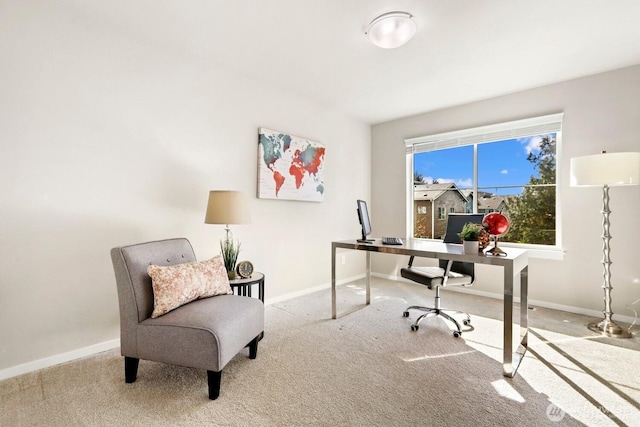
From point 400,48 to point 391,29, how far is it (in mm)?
400

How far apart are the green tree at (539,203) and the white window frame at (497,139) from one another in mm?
64

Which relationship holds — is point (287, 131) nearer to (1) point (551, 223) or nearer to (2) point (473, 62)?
(2) point (473, 62)

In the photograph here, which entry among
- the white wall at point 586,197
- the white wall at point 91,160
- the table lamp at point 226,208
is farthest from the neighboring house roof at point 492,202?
the table lamp at point 226,208

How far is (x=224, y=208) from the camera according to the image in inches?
92.9

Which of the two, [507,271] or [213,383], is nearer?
[213,383]

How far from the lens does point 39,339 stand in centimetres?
190

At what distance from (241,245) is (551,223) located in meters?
3.36

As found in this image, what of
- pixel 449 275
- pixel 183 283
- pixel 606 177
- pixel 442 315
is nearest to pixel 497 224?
pixel 449 275

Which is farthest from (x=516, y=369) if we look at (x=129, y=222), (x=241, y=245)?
(x=129, y=222)

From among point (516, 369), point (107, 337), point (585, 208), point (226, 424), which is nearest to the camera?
point (226, 424)

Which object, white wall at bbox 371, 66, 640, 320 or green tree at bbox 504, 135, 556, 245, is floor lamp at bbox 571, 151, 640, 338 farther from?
green tree at bbox 504, 135, 556, 245

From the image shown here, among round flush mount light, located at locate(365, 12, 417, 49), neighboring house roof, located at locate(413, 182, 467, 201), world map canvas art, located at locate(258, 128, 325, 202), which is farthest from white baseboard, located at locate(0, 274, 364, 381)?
neighboring house roof, located at locate(413, 182, 467, 201)

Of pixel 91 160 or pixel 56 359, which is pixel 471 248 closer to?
pixel 91 160

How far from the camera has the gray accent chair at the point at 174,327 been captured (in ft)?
5.12
